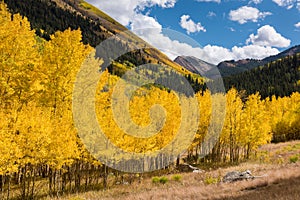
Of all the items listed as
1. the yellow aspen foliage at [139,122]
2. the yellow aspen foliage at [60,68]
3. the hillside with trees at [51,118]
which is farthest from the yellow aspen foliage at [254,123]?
the yellow aspen foliage at [60,68]

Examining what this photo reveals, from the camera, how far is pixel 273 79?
17150 cm

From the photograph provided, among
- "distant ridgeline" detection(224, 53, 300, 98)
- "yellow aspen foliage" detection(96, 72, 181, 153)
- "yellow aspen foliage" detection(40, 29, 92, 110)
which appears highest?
"distant ridgeline" detection(224, 53, 300, 98)

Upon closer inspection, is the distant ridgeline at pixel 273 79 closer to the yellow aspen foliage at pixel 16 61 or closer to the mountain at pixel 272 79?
the mountain at pixel 272 79

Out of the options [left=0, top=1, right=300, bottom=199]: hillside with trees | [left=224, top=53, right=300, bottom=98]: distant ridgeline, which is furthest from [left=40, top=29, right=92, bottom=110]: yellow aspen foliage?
[left=224, top=53, right=300, bottom=98]: distant ridgeline

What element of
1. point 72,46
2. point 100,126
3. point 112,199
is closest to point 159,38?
point 72,46

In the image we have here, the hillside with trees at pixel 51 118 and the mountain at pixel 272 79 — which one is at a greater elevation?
the mountain at pixel 272 79

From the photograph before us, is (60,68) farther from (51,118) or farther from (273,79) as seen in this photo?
(273,79)

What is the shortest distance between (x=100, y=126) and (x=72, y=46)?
591 centimetres

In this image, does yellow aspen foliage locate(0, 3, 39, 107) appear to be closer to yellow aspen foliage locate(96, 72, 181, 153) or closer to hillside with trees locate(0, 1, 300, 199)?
hillside with trees locate(0, 1, 300, 199)

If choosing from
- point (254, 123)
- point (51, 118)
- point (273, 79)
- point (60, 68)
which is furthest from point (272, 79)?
point (51, 118)

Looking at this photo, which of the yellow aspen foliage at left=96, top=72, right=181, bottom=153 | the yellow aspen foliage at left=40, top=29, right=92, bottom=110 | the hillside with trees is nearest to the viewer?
the hillside with trees

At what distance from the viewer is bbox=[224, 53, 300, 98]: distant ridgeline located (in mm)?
151175

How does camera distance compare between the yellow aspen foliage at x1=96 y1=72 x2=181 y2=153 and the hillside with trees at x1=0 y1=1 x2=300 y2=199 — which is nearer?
the hillside with trees at x1=0 y1=1 x2=300 y2=199

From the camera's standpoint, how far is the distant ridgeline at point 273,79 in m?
151
